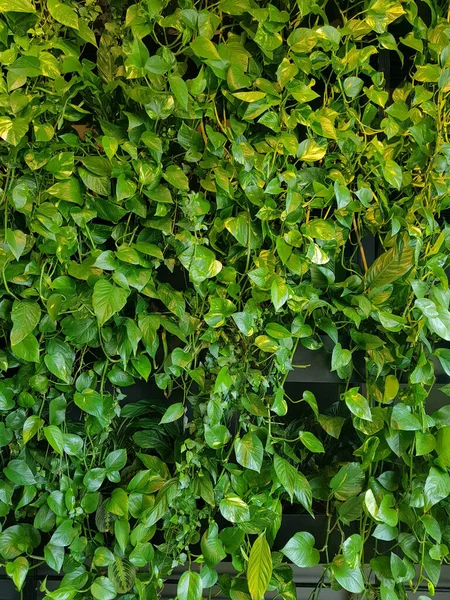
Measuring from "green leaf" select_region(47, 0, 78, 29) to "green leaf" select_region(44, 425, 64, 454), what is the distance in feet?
2.47

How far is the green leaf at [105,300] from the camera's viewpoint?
1.01 metres

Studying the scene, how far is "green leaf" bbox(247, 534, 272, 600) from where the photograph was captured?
1.03 metres

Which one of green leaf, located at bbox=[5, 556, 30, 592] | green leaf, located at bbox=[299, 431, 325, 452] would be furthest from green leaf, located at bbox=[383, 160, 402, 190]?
green leaf, located at bbox=[5, 556, 30, 592]

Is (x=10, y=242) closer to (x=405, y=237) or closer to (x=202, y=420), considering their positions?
(x=202, y=420)

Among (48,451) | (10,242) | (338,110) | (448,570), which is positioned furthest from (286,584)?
(338,110)

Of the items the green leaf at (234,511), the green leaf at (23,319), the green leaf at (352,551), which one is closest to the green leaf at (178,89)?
the green leaf at (23,319)

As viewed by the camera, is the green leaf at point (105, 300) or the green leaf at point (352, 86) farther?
the green leaf at point (352, 86)

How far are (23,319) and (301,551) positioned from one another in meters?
0.67

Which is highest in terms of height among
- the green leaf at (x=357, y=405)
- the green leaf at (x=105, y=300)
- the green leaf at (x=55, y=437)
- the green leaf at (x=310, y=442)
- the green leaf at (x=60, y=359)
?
the green leaf at (x=105, y=300)

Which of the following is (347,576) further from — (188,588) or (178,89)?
(178,89)

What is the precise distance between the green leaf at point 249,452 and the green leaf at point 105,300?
336 mm

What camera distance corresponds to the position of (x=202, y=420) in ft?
3.55

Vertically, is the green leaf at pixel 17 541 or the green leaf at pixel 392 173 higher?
the green leaf at pixel 392 173

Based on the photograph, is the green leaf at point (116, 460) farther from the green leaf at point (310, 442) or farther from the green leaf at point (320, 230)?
the green leaf at point (320, 230)
